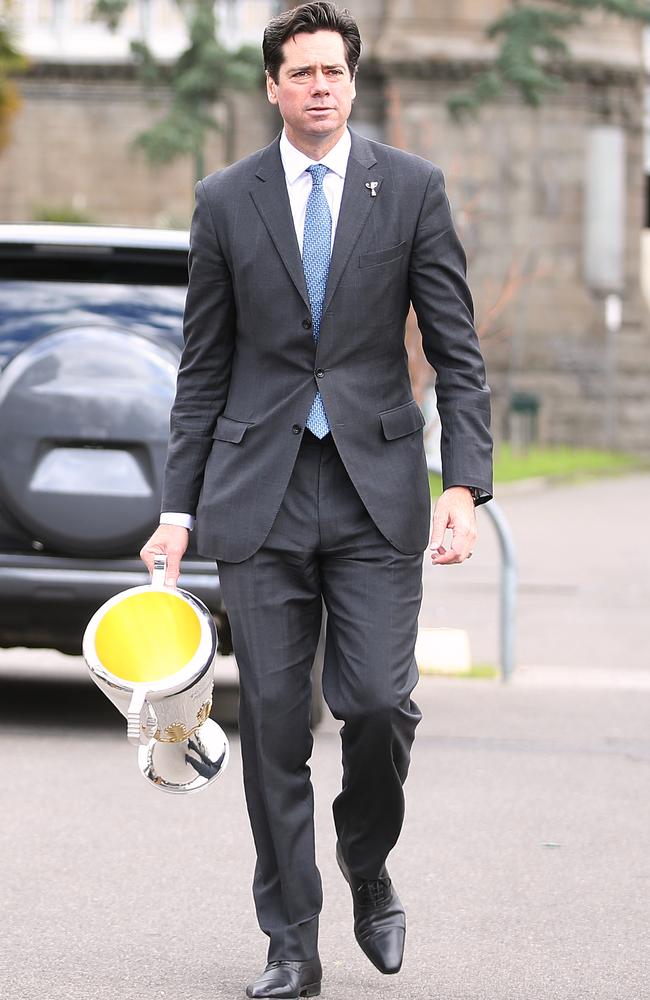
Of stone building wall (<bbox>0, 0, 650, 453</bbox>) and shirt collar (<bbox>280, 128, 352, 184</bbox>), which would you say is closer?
shirt collar (<bbox>280, 128, 352, 184</bbox>)

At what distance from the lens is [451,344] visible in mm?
4441

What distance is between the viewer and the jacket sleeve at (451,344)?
4.43 metres

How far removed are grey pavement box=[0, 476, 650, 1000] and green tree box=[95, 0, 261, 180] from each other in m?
24.4

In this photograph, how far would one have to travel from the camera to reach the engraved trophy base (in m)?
4.45

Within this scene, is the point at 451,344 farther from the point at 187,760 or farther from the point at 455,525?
the point at 187,760

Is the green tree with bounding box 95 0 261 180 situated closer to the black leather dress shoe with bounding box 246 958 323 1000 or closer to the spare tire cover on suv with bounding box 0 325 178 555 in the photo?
the spare tire cover on suv with bounding box 0 325 178 555

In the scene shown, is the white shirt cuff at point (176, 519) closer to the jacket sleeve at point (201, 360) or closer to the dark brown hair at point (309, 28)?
the jacket sleeve at point (201, 360)

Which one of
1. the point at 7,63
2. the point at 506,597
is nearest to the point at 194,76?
the point at 7,63

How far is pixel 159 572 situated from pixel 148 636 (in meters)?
0.19

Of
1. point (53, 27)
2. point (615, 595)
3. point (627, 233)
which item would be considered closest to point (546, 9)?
point (627, 233)

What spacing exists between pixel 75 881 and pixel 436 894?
38.6 inches

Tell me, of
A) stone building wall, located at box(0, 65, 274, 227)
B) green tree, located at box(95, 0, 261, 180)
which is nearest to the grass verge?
green tree, located at box(95, 0, 261, 180)

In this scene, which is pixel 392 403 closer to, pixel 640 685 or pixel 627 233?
pixel 640 685

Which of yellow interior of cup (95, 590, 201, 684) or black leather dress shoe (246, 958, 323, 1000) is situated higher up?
yellow interior of cup (95, 590, 201, 684)
